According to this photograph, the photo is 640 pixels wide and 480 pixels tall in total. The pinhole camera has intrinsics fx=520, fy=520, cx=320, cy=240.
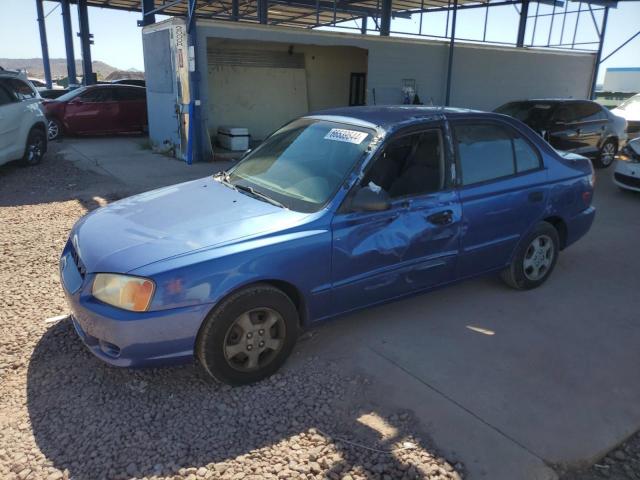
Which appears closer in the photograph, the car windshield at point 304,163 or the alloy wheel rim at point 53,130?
the car windshield at point 304,163

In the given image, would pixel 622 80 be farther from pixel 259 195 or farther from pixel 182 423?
pixel 182 423

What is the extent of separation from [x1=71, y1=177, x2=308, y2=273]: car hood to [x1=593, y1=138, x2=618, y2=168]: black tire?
10229 mm

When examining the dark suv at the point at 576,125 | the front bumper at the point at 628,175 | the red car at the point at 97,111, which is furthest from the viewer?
the red car at the point at 97,111

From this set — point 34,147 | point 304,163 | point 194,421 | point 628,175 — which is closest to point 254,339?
point 194,421

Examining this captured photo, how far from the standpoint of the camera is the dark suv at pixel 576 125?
10.4m

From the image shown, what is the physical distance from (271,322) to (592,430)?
1933 millimetres

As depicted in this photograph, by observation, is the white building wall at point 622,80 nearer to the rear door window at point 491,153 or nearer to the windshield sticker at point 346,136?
the rear door window at point 491,153

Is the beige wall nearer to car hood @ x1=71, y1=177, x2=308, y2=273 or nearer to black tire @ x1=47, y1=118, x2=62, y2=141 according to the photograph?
black tire @ x1=47, y1=118, x2=62, y2=141

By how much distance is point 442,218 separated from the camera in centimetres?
379

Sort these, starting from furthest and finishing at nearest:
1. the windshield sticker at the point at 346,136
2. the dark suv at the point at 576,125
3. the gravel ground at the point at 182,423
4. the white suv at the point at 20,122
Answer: the dark suv at the point at 576,125, the white suv at the point at 20,122, the windshield sticker at the point at 346,136, the gravel ground at the point at 182,423

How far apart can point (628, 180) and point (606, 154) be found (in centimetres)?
309

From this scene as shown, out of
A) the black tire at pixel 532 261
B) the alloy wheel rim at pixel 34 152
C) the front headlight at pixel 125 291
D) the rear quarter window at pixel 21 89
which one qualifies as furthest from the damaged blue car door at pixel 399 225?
the alloy wheel rim at pixel 34 152

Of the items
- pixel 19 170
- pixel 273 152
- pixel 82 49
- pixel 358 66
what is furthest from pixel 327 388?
pixel 82 49

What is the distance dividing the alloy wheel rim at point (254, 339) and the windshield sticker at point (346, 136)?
137cm
